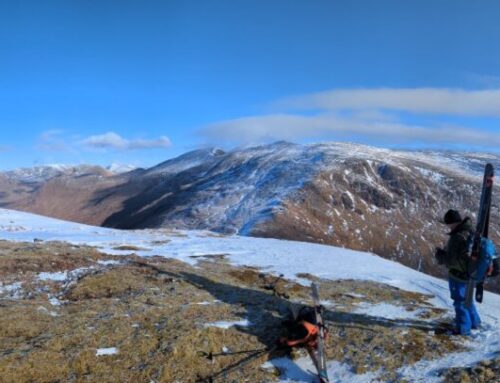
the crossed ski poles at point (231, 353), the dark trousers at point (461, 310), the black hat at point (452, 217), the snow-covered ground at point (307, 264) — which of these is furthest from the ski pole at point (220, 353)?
the black hat at point (452, 217)

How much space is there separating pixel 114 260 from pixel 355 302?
11.5 m

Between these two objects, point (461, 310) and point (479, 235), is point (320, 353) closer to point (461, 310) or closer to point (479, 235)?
point (461, 310)

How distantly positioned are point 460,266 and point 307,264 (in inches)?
551

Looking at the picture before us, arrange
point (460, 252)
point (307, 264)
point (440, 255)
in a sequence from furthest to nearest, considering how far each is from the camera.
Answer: point (307, 264) → point (440, 255) → point (460, 252)

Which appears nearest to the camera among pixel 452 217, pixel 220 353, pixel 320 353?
pixel 320 353

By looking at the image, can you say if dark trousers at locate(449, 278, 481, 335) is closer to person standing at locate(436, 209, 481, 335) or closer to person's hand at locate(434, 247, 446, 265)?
person standing at locate(436, 209, 481, 335)

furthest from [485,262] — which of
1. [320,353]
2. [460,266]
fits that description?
[320,353]

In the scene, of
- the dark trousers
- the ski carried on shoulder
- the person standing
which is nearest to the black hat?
the person standing

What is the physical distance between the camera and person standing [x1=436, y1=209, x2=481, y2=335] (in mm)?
13102

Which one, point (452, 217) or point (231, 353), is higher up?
point (452, 217)

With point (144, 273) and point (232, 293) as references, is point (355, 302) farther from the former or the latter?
point (144, 273)

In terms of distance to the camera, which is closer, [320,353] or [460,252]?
[320,353]

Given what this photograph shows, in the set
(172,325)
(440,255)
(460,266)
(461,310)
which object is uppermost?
(440,255)

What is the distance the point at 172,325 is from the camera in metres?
13.5
